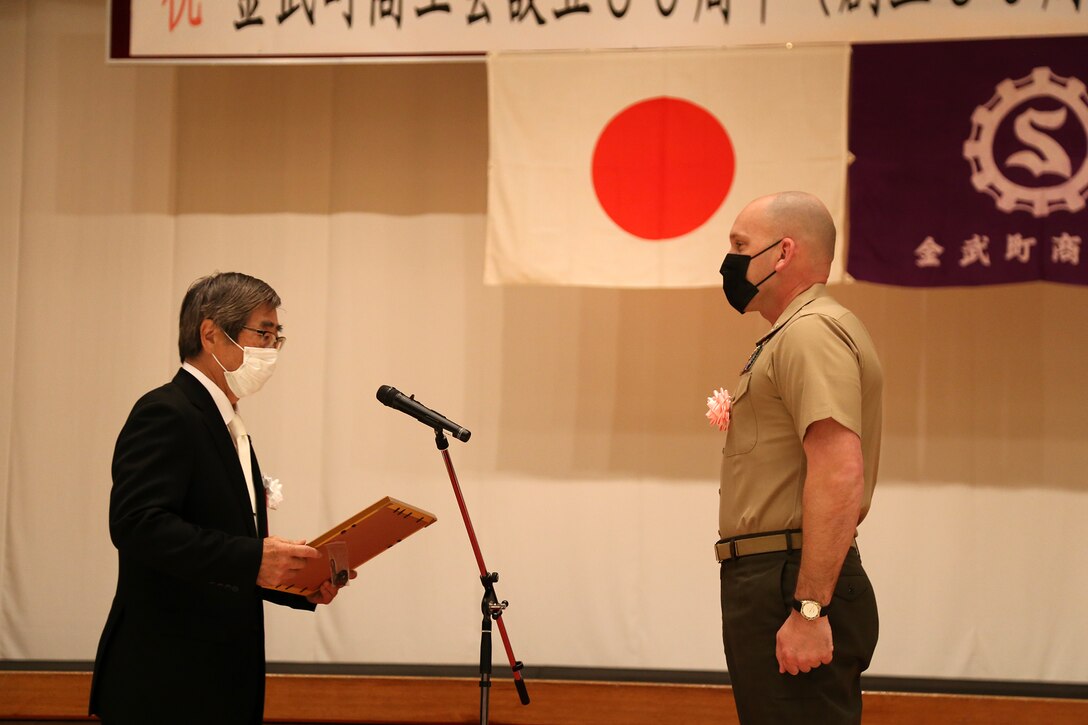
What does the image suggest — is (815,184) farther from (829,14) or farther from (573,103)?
(573,103)

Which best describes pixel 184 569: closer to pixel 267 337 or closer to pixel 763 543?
pixel 267 337

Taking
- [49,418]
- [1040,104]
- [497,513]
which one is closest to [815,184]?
[1040,104]

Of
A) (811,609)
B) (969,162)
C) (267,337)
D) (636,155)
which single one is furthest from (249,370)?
(969,162)

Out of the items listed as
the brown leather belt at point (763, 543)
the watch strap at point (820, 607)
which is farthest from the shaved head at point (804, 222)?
the watch strap at point (820, 607)

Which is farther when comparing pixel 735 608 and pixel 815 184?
pixel 815 184

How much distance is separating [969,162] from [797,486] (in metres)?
1.98

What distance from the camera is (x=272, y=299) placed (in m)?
2.45

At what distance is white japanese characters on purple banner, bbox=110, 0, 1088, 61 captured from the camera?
11.4ft

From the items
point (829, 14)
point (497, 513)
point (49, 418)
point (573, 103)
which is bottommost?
point (497, 513)

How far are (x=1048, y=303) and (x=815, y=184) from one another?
1.28m

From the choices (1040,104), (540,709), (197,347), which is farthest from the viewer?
(540,709)

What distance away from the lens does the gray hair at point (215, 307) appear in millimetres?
2344

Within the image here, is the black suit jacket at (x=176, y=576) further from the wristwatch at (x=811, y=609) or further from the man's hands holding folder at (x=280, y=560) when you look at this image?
the wristwatch at (x=811, y=609)

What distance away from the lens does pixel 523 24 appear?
12.0 feet
